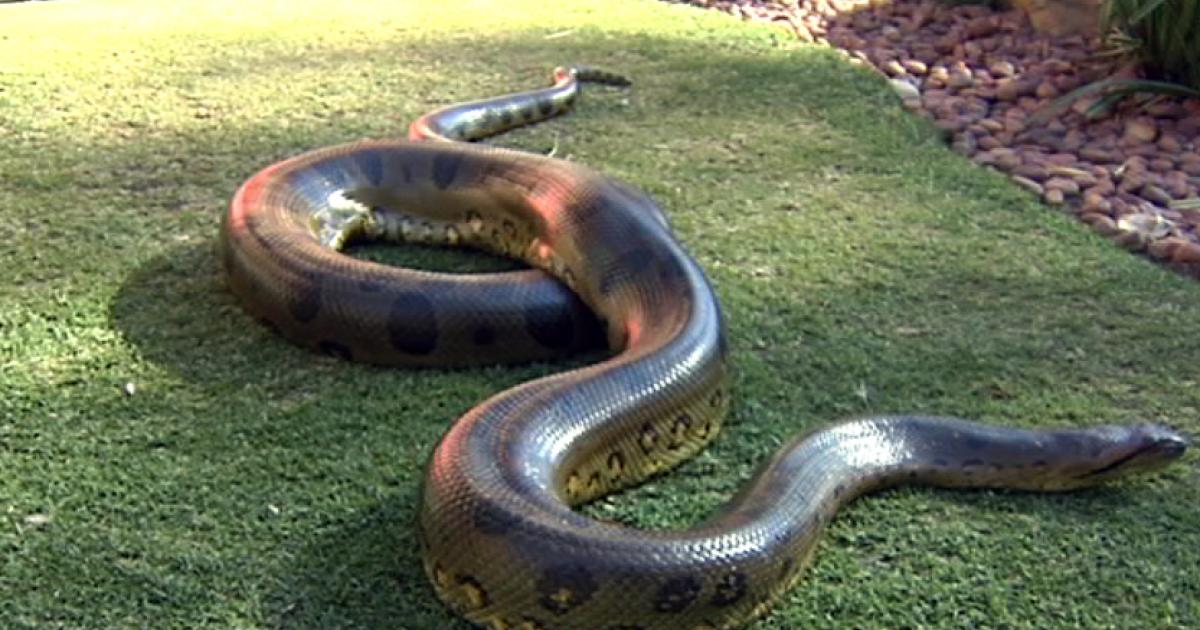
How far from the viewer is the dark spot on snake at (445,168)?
16.2 feet

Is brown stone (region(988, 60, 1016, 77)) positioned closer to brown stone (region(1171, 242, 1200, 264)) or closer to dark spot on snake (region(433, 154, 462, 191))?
brown stone (region(1171, 242, 1200, 264))

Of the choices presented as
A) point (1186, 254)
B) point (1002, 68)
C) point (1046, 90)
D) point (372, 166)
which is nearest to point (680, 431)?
point (372, 166)

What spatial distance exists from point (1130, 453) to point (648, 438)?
3.78 ft

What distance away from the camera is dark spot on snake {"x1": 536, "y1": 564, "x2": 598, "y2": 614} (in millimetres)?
2842

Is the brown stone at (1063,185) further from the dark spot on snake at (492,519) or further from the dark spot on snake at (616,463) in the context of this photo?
the dark spot on snake at (492,519)

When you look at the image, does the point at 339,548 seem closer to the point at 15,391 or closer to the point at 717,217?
the point at 15,391

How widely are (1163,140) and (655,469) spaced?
3499 mm

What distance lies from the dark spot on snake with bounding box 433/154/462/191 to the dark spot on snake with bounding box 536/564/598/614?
2.28 metres

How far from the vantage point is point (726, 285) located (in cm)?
464

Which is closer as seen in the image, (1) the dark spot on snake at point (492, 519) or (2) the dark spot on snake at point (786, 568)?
(1) the dark spot on snake at point (492, 519)

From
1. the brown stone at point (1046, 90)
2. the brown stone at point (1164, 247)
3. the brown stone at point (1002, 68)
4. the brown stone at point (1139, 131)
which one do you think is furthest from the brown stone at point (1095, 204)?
the brown stone at point (1002, 68)

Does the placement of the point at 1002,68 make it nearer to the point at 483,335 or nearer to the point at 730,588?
the point at 483,335

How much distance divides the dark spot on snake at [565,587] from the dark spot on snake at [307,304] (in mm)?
1444

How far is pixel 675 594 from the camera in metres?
2.87
